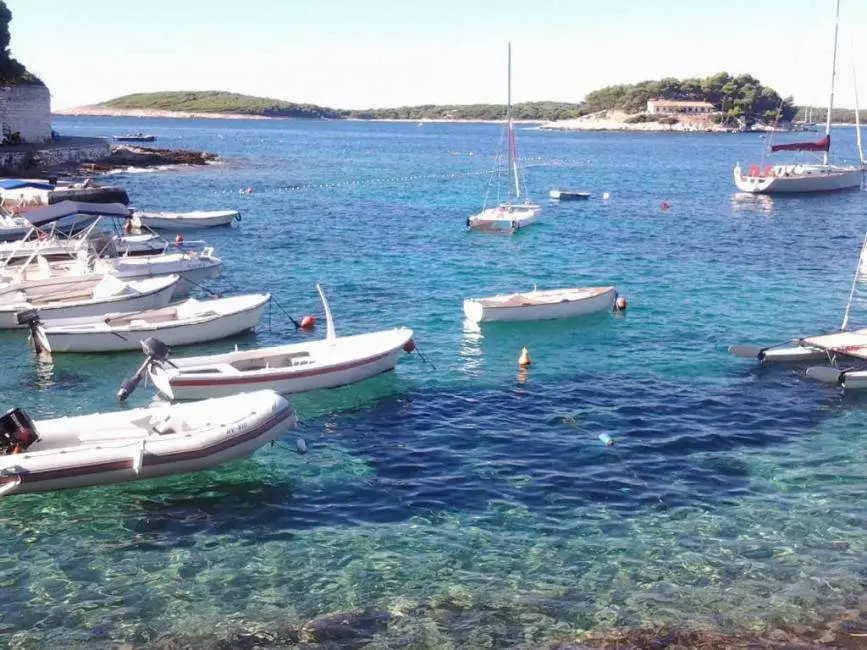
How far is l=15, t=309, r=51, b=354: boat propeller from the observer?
2555 centimetres

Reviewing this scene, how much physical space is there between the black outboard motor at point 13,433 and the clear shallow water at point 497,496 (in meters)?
1.01

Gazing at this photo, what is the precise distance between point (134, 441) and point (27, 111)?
78.4 m


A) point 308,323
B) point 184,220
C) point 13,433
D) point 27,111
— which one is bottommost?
point 308,323

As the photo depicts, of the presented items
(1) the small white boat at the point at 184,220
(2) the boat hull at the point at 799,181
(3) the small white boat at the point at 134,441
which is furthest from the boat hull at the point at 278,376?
(2) the boat hull at the point at 799,181

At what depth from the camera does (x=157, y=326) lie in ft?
88.4

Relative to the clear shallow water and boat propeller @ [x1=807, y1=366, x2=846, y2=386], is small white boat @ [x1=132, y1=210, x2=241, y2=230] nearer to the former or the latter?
the clear shallow water

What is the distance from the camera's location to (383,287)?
37.2m

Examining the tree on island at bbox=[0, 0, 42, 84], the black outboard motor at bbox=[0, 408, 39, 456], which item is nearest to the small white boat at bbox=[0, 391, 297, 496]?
the black outboard motor at bbox=[0, 408, 39, 456]

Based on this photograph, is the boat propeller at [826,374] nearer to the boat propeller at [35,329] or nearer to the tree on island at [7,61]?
the boat propeller at [35,329]

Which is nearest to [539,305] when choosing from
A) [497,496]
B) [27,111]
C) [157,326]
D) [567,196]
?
[157,326]

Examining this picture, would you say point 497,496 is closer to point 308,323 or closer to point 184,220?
point 308,323

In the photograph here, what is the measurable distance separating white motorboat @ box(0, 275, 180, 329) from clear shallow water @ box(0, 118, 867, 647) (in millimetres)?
1198

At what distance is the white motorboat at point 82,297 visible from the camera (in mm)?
28672

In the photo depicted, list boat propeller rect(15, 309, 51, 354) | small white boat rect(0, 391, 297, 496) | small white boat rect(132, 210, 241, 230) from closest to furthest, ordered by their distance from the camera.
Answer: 1. small white boat rect(0, 391, 297, 496)
2. boat propeller rect(15, 309, 51, 354)
3. small white boat rect(132, 210, 241, 230)
